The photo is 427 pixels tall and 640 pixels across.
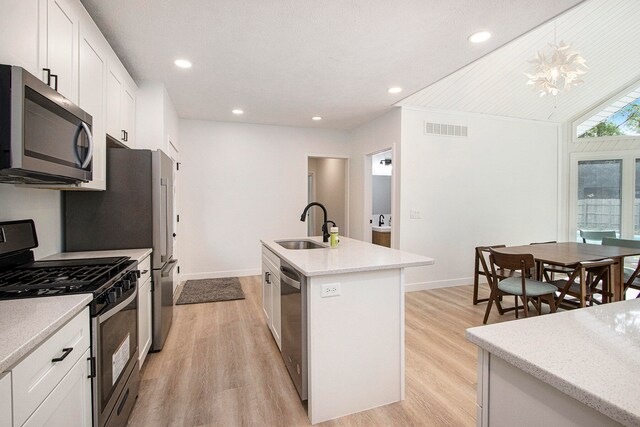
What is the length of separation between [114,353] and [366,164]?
14.9ft

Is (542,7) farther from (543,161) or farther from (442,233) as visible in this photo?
(543,161)

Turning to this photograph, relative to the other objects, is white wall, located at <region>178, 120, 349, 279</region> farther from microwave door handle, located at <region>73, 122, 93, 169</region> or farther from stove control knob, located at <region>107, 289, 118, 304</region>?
stove control knob, located at <region>107, 289, 118, 304</region>

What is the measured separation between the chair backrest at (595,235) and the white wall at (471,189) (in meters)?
0.38

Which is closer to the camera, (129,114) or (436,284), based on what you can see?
(129,114)

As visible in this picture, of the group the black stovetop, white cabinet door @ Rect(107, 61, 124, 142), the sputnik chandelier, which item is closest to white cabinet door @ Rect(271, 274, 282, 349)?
the black stovetop

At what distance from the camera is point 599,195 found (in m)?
5.30

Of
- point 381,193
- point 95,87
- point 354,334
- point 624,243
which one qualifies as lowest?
point 354,334

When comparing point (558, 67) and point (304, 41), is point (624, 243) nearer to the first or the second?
point (558, 67)

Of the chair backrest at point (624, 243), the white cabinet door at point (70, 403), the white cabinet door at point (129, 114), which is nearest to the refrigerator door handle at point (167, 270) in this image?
the white cabinet door at point (129, 114)

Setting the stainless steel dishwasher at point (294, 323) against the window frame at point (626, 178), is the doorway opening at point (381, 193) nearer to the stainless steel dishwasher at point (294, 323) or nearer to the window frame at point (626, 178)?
the window frame at point (626, 178)

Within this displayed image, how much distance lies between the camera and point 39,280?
147 cm

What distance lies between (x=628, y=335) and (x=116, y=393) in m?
2.15


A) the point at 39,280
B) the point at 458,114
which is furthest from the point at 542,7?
the point at 39,280

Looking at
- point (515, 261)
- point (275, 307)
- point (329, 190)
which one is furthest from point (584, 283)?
point (329, 190)
